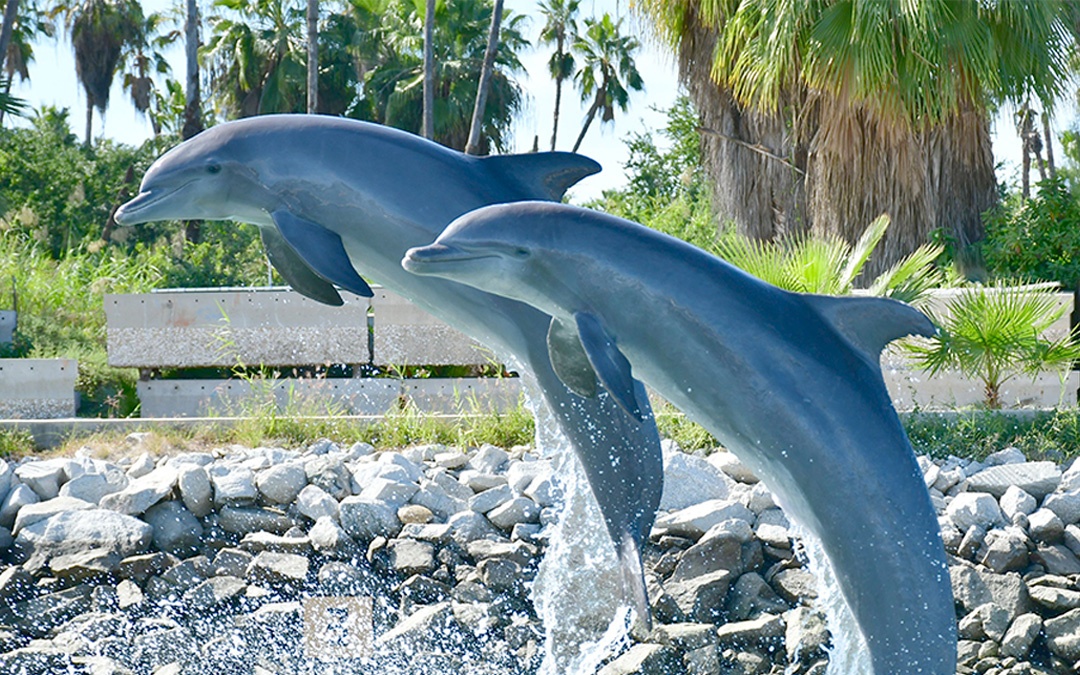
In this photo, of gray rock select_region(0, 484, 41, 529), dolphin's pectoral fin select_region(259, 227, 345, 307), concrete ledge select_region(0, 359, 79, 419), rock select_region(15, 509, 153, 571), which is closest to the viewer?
dolphin's pectoral fin select_region(259, 227, 345, 307)

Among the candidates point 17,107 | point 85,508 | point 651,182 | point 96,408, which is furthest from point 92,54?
point 85,508

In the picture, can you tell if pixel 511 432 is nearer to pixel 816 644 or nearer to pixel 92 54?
pixel 816 644

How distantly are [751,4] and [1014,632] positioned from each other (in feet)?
27.7

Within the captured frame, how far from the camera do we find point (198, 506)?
8336 millimetres

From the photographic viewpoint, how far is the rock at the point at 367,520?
26.7 ft

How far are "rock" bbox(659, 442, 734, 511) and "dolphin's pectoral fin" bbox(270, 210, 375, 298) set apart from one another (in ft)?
14.2

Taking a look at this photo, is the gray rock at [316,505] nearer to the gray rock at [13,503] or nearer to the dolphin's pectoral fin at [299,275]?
the gray rock at [13,503]

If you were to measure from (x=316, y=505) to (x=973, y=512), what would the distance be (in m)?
4.30

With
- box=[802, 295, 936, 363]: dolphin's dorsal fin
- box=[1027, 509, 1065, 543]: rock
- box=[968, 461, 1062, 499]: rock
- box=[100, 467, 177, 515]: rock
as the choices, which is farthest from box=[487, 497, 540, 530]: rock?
box=[802, 295, 936, 363]: dolphin's dorsal fin

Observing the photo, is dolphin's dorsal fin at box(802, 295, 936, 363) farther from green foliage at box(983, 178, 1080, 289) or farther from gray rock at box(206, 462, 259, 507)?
green foliage at box(983, 178, 1080, 289)

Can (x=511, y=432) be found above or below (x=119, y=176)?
below

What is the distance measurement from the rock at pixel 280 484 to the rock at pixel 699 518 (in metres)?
2.52

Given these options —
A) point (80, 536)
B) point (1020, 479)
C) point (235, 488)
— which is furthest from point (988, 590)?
point (80, 536)

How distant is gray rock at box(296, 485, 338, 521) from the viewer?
827 centimetres
